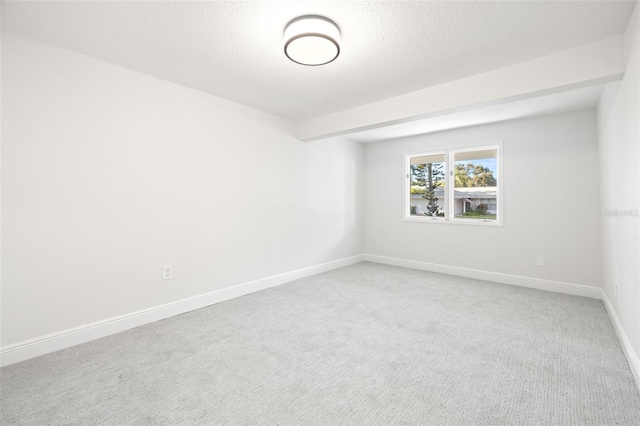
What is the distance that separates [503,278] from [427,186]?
6.22ft

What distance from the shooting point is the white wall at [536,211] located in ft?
11.9

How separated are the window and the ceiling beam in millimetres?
1978

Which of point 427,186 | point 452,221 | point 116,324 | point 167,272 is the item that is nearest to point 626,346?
point 452,221

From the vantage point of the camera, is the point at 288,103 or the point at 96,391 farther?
the point at 288,103

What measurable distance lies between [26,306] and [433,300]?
381cm

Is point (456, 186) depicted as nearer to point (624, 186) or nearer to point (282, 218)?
point (624, 186)

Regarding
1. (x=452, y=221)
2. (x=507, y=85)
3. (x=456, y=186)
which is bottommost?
(x=452, y=221)

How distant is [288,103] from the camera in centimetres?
353

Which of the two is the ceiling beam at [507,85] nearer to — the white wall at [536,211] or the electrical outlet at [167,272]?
the white wall at [536,211]

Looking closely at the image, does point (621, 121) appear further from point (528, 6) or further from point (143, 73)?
point (143, 73)

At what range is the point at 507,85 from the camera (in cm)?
255

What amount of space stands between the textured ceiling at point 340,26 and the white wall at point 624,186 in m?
0.45

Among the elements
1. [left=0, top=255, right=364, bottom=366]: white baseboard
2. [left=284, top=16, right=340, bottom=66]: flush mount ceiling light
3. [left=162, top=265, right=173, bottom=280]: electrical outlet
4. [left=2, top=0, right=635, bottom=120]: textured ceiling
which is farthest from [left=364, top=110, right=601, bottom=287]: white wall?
[left=162, top=265, right=173, bottom=280]: electrical outlet

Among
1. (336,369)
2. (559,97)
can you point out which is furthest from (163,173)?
(559,97)
